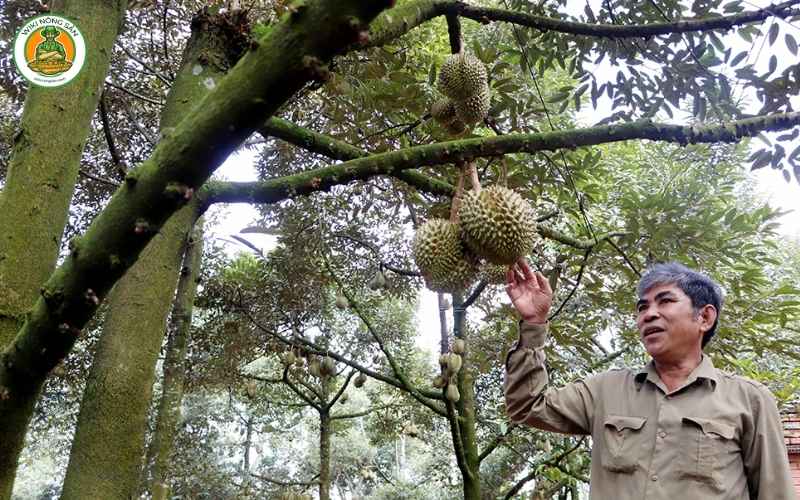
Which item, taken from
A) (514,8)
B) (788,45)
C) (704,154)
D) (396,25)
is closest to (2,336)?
(396,25)

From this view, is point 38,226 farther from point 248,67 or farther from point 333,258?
point 333,258

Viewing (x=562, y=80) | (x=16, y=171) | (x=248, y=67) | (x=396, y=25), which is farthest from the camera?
(x=562, y=80)

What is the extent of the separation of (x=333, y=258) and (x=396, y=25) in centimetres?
333

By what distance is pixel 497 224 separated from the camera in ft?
5.22

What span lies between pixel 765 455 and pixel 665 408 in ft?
0.81

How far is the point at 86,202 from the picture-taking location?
514 centimetres

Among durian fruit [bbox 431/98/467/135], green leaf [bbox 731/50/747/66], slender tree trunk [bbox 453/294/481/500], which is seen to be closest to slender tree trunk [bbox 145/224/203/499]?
durian fruit [bbox 431/98/467/135]

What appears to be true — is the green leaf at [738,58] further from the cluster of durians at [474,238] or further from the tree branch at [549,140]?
the cluster of durians at [474,238]

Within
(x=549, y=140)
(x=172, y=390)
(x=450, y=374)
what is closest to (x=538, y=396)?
(x=549, y=140)

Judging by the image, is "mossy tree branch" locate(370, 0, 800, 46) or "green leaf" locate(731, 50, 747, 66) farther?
"green leaf" locate(731, 50, 747, 66)

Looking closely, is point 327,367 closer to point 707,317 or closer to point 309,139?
point 309,139

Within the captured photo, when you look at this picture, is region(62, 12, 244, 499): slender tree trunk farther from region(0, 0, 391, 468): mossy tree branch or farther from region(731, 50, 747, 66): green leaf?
region(731, 50, 747, 66): green leaf

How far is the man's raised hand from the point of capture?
1.84 m

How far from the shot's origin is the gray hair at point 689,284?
5.83 ft
